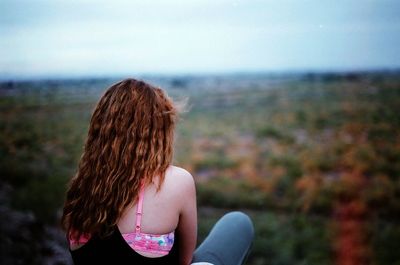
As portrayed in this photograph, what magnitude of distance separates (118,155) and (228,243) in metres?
0.56

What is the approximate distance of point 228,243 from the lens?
134 cm

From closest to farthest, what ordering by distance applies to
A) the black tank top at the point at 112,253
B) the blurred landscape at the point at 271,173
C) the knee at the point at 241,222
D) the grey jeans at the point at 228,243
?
the black tank top at the point at 112,253 → the grey jeans at the point at 228,243 → the knee at the point at 241,222 → the blurred landscape at the point at 271,173

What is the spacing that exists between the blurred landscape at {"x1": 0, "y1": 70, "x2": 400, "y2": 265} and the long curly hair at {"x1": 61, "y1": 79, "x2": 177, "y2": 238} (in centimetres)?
16

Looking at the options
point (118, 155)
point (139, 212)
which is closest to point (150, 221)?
point (139, 212)

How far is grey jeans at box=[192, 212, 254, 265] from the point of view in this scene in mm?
1277

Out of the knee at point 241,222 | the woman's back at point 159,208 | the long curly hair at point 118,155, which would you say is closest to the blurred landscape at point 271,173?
the long curly hair at point 118,155

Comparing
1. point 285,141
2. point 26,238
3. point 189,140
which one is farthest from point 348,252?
point 189,140

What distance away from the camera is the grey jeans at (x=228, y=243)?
4.19 feet

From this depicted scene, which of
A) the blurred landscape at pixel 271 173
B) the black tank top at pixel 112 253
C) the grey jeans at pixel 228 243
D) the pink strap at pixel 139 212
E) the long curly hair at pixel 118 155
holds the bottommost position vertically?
the blurred landscape at pixel 271 173

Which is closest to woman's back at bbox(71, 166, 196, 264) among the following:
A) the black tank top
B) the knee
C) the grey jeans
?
the black tank top

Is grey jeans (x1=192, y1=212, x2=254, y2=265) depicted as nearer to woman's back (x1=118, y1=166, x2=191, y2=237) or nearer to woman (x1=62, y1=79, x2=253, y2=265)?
woman (x1=62, y1=79, x2=253, y2=265)

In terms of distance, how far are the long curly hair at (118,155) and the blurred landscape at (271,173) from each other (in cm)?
16

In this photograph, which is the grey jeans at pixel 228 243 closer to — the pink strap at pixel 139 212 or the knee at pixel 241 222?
the knee at pixel 241 222

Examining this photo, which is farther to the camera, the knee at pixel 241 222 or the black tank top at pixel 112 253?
the knee at pixel 241 222
